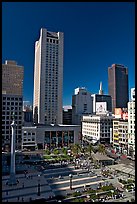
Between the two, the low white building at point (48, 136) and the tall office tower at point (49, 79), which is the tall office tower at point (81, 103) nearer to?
the tall office tower at point (49, 79)

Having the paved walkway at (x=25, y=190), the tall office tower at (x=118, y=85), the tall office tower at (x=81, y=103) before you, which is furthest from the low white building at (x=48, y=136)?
the tall office tower at (x=118, y=85)

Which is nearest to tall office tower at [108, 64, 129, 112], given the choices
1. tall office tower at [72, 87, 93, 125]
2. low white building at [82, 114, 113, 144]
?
tall office tower at [72, 87, 93, 125]

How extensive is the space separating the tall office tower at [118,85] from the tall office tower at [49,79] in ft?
221

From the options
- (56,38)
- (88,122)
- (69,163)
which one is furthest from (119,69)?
(69,163)

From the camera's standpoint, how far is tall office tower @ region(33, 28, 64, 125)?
218ft

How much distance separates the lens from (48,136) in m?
48.0

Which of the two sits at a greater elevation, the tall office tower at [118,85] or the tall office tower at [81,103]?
the tall office tower at [118,85]

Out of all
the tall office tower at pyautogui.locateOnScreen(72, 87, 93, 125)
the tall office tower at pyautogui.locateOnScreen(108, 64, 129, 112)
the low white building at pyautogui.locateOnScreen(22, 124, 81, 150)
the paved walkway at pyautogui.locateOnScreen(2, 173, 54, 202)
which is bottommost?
the paved walkway at pyautogui.locateOnScreen(2, 173, 54, 202)

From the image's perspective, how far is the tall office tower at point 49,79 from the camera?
6638 centimetres

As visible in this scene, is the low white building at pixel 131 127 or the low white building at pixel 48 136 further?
the low white building at pixel 48 136

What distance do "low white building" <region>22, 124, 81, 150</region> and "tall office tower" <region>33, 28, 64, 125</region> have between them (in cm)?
1795

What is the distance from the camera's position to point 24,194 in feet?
59.1

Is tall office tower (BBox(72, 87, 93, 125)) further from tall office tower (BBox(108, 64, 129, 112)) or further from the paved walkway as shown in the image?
the paved walkway

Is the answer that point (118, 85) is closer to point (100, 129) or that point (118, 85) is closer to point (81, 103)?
point (81, 103)
